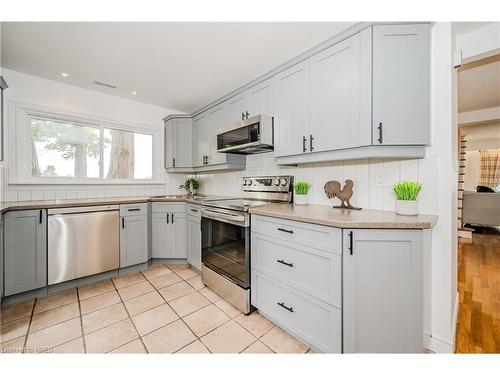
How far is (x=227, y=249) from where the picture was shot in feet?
7.09

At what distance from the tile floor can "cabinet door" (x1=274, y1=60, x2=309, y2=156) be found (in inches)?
60.8

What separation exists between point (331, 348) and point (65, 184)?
3.36 metres

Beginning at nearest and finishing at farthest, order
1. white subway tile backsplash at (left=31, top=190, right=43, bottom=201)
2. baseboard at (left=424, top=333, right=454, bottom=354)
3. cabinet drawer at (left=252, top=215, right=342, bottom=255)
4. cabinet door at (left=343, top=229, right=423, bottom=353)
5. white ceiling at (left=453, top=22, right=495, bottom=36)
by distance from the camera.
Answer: cabinet door at (left=343, top=229, right=423, bottom=353) → cabinet drawer at (left=252, top=215, right=342, bottom=255) → baseboard at (left=424, top=333, right=454, bottom=354) → white ceiling at (left=453, top=22, right=495, bottom=36) → white subway tile backsplash at (left=31, top=190, right=43, bottom=201)

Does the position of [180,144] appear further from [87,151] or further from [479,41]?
[479,41]

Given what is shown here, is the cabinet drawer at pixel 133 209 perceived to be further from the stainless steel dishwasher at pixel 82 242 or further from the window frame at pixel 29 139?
the window frame at pixel 29 139

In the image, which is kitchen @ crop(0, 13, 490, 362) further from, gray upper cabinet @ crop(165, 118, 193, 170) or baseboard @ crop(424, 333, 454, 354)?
gray upper cabinet @ crop(165, 118, 193, 170)

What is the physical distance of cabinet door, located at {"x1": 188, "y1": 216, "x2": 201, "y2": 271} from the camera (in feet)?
8.89

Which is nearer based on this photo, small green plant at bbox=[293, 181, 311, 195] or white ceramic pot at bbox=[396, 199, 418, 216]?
white ceramic pot at bbox=[396, 199, 418, 216]

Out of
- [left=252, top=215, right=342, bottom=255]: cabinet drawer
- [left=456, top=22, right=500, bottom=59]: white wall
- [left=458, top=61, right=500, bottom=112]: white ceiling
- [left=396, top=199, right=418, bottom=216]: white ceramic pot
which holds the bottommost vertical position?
[left=252, top=215, right=342, bottom=255]: cabinet drawer

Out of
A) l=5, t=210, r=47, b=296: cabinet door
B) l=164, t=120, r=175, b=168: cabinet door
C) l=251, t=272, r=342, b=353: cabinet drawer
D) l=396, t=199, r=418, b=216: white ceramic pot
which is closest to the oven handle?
l=251, t=272, r=342, b=353: cabinet drawer

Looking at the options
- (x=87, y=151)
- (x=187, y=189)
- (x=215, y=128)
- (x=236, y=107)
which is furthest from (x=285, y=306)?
(x=87, y=151)

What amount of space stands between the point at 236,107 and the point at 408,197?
79.5 inches

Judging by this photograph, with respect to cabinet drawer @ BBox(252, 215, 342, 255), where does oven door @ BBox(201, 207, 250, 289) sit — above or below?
below

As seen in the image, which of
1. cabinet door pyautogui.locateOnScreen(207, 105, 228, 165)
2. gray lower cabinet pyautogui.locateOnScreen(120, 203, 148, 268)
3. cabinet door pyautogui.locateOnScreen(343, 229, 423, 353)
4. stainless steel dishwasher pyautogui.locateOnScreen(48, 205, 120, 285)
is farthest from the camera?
cabinet door pyautogui.locateOnScreen(207, 105, 228, 165)
